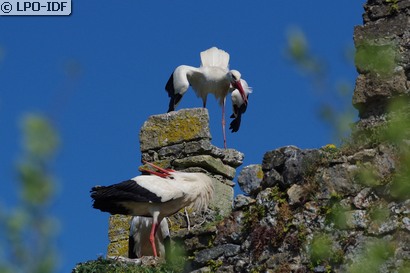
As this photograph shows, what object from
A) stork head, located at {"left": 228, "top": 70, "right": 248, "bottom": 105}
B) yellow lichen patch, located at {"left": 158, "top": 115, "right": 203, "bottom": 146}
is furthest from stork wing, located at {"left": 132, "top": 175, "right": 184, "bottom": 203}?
stork head, located at {"left": 228, "top": 70, "right": 248, "bottom": 105}

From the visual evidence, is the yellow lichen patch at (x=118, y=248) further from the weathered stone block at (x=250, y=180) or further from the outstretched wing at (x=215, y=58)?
the weathered stone block at (x=250, y=180)

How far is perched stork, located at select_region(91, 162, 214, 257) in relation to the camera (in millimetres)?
9203

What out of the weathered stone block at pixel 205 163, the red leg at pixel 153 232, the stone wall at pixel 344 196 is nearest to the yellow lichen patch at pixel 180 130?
the weathered stone block at pixel 205 163

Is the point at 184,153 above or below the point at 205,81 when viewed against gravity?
below

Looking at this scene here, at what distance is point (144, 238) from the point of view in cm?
1039

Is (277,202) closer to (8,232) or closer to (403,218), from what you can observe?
(403,218)

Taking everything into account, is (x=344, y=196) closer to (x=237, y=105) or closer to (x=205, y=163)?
(x=205, y=163)

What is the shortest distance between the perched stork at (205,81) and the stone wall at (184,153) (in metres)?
1.35

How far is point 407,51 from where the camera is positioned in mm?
6160

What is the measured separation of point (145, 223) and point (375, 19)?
15.4ft

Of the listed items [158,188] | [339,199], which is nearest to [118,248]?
[158,188]

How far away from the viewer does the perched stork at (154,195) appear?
9203 millimetres

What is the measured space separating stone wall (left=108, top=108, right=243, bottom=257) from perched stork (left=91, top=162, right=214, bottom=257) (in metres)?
1.85

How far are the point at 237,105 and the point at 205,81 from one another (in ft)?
2.24
